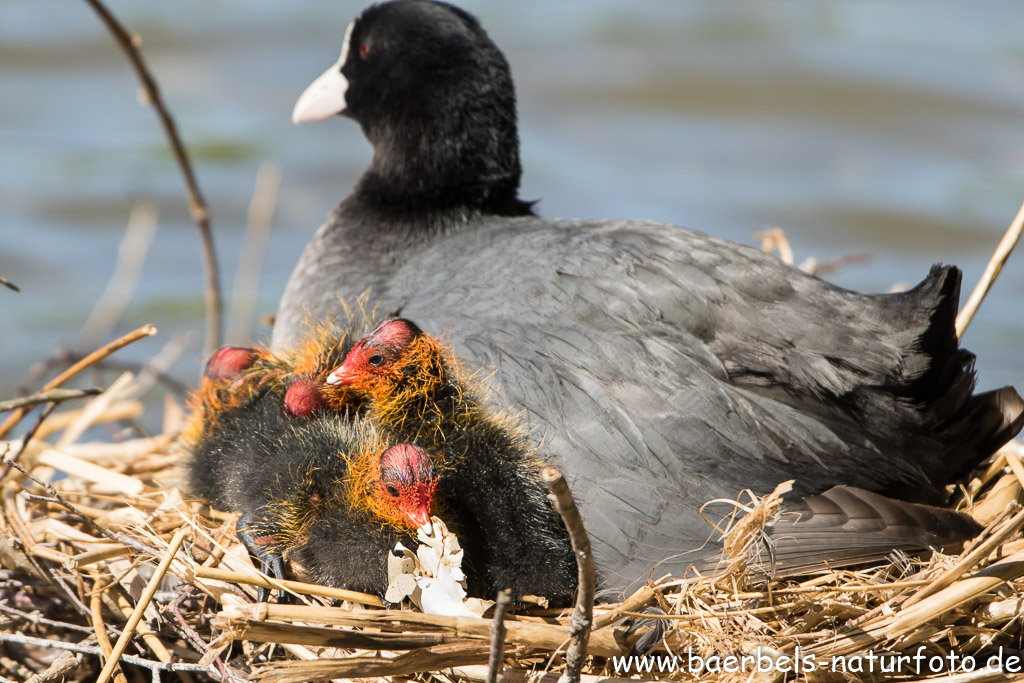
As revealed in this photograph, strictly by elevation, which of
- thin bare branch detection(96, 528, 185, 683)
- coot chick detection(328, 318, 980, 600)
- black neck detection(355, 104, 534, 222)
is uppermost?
black neck detection(355, 104, 534, 222)

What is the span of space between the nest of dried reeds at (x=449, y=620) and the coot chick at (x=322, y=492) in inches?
2.8

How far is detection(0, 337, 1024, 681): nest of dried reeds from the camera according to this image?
1.98 meters

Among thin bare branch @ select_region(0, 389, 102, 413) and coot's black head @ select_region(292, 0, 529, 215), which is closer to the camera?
thin bare branch @ select_region(0, 389, 102, 413)

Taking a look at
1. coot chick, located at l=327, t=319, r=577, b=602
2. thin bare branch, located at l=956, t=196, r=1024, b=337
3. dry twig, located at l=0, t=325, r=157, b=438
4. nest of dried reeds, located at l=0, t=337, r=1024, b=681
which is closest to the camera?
nest of dried reeds, located at l=0, t=337, r=1024, b=681

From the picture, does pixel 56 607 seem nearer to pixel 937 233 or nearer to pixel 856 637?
pixel 856 637

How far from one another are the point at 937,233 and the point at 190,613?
5.32 metres

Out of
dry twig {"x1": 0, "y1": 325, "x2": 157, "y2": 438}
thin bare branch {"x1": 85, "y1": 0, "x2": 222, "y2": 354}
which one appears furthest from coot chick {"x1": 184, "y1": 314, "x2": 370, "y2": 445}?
thin bare branch {"x1": 85, "y1": 0, "x2": 222, "y2": 354}

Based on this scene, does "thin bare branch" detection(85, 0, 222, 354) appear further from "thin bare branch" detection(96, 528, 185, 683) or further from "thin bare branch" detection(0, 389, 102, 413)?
"thin bare branch" detection(96, 528, 185, 683)

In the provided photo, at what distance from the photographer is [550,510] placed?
7.63 ft

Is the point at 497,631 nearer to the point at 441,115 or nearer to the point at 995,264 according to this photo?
the point at 995,264

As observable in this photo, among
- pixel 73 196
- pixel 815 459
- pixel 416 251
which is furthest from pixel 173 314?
pixel 815 459

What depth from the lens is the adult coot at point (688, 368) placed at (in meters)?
2.29

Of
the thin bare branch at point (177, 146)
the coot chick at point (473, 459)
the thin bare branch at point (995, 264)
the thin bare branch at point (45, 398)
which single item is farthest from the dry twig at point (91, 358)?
the thin bare branch at point (995, 264)

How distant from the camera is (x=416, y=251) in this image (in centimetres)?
327
